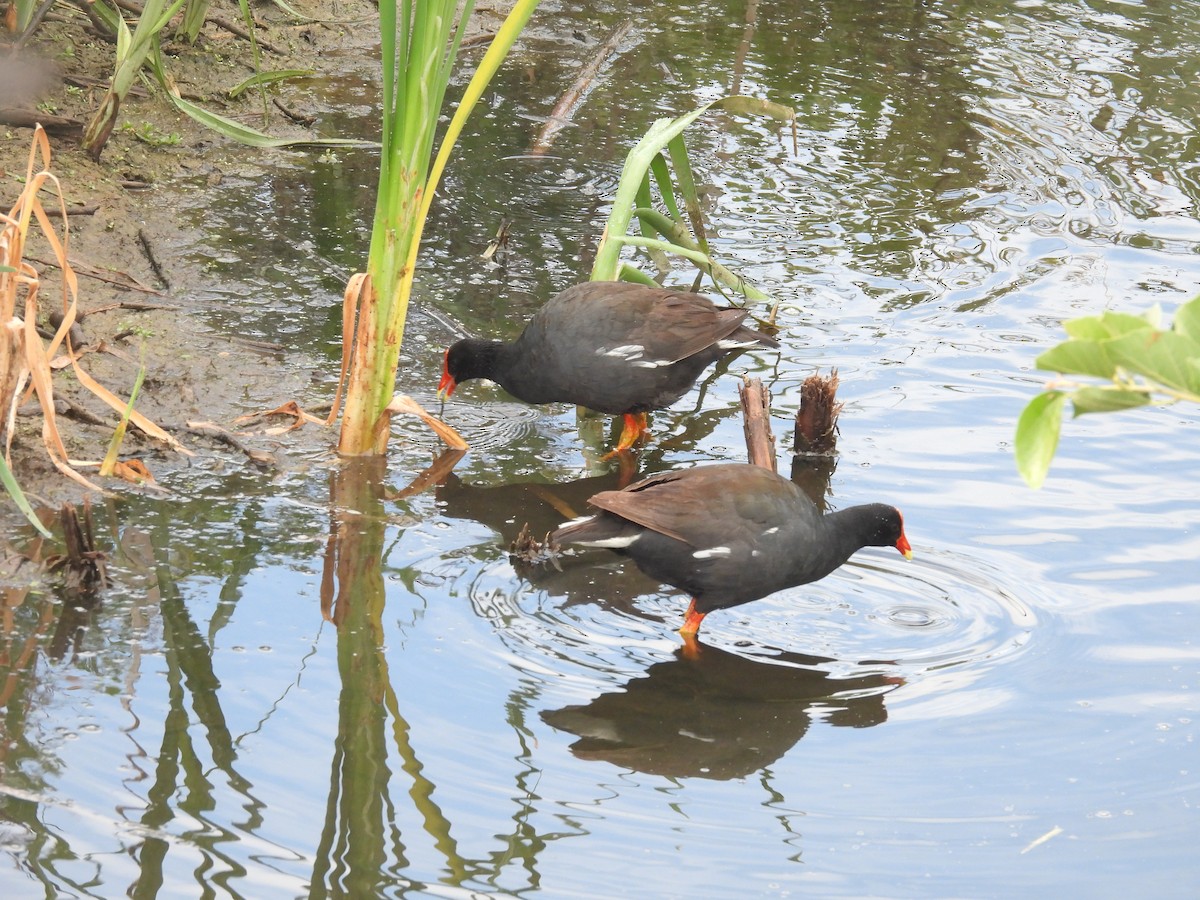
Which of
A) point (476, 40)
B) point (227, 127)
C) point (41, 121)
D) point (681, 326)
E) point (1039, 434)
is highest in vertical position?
point (476, 40)

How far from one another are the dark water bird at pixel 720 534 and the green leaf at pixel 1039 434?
2.98 meters

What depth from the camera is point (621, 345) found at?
5418mm

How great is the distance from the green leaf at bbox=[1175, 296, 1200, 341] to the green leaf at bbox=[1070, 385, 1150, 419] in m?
0.06

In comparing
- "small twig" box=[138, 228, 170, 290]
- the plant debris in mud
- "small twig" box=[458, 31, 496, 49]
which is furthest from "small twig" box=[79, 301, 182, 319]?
"small twig" box=[458, 31, 496, 49]

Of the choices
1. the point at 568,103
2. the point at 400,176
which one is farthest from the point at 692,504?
the point at 568,103

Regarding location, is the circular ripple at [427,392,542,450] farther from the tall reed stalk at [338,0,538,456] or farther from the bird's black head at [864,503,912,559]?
the bird's black head at [864,503,912,559]

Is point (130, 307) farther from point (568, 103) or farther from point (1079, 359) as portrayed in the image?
point (1079, 359)

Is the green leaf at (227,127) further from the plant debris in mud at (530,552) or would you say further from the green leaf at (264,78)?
the plant debris in mud at (530,552)

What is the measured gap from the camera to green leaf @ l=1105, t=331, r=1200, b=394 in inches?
43.7

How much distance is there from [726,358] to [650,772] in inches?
133

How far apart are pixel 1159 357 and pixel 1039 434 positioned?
14 cm

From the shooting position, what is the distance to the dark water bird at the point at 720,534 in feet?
13.8

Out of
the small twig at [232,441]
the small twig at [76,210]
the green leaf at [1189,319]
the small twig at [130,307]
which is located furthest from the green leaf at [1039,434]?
the small twig at [76,210]

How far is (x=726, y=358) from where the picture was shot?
670 centimetres
